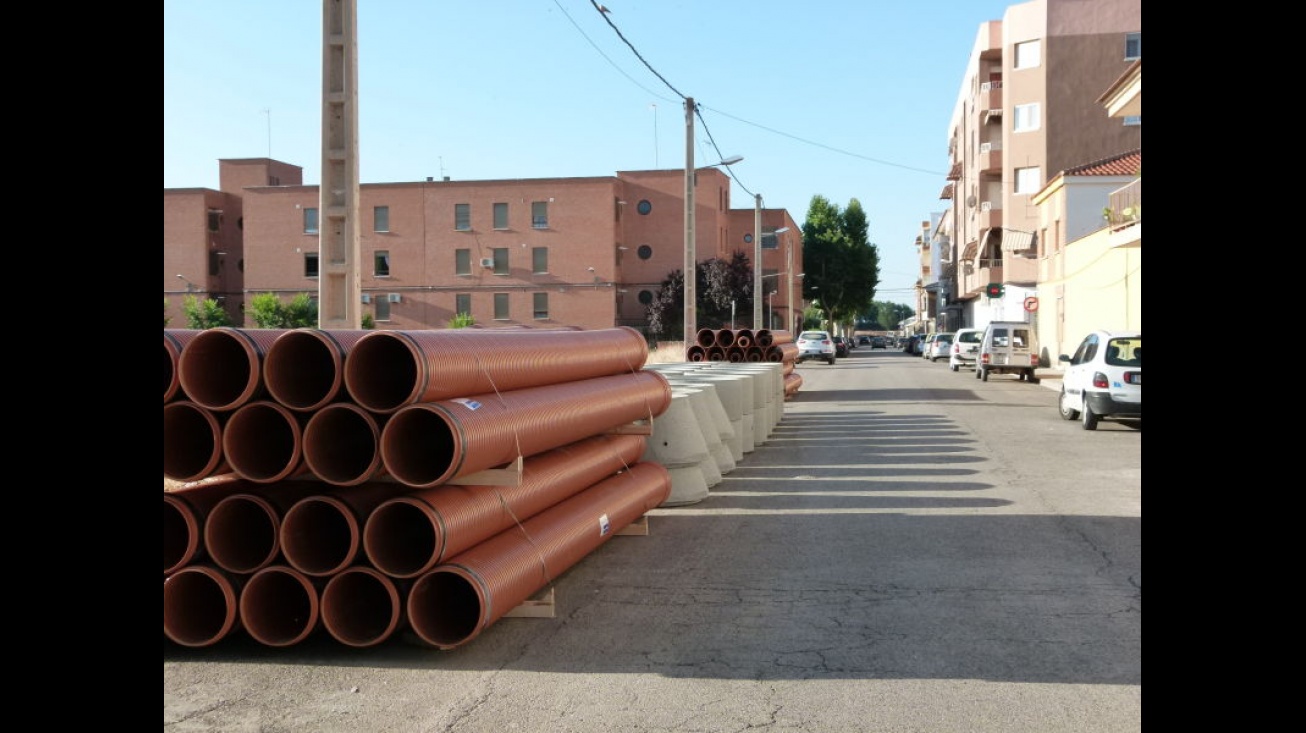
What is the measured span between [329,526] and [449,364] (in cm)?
120

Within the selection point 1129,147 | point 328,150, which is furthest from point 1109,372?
point 1129,147

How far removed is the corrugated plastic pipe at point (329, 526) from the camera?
5797mm

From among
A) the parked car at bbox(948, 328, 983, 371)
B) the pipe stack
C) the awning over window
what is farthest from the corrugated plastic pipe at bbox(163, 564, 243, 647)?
the awning over window

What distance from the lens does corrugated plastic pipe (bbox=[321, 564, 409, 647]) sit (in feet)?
19.0

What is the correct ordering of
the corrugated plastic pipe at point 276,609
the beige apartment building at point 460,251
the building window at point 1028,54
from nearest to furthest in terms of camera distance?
the corrugated plastic pipe at point 276,609 < the building window at point 1028,54 < the beige apartment building at point 460,251

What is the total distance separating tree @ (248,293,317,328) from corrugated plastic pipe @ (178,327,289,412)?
193 feet

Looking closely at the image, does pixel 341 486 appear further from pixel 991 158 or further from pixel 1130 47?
pixel 991 158

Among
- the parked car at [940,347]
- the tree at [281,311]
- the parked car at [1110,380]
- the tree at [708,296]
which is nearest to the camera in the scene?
the parked car at [1110,380]

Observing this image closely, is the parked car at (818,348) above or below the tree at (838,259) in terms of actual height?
below

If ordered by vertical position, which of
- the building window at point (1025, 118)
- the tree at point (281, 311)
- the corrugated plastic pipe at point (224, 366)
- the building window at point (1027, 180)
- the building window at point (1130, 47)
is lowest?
the corrugated plastic pipe at point (224, 366)

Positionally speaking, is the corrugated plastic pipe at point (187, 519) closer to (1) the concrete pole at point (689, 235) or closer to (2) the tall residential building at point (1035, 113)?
(1) the concrete pole at point (689, 235)

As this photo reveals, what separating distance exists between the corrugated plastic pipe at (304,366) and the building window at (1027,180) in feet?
183

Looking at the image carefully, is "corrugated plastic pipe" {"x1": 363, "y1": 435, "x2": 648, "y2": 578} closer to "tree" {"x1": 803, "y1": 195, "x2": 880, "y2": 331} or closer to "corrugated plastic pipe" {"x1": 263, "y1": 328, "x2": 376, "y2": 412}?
"corrugated plastic pipe" {"x1": 263, "y1": 328, "x2": 376, "y2": 412}

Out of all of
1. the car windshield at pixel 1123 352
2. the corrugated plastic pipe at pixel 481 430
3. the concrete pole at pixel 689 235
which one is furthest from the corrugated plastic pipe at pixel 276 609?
the concrete pole at pixel 689 235
